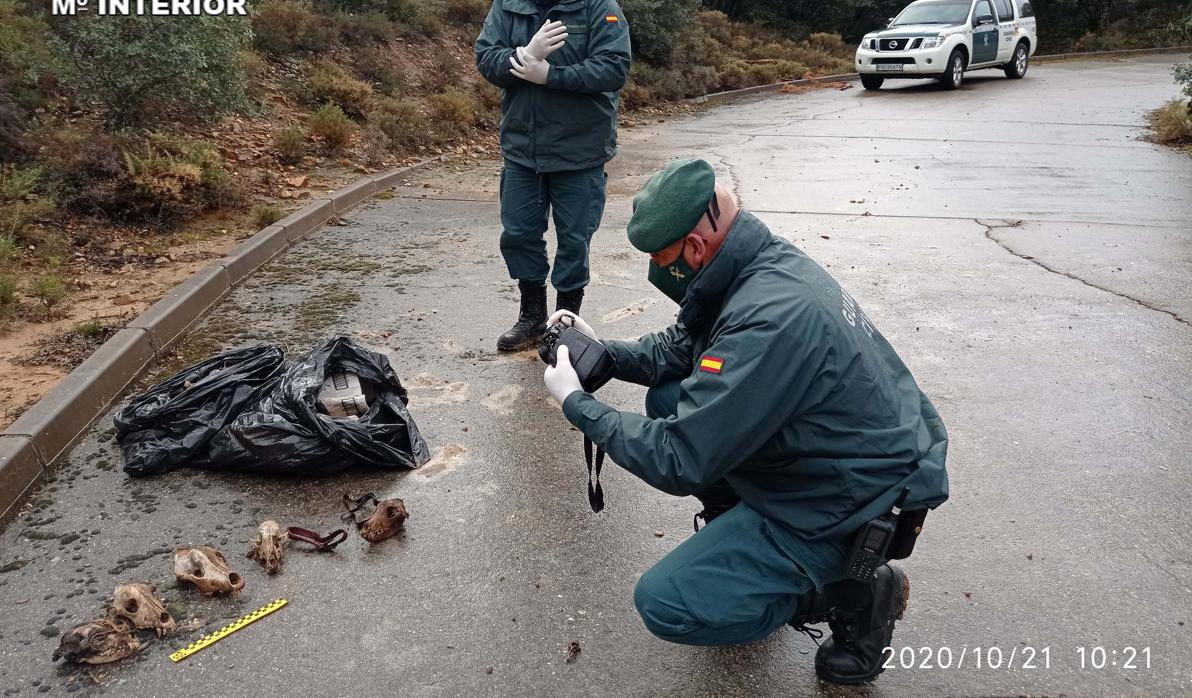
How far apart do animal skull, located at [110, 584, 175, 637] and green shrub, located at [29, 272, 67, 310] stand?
2.95 m

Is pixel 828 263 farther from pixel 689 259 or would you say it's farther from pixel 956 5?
pixel 956 5

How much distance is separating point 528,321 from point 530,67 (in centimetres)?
141

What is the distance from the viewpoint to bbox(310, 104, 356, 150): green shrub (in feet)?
32.0

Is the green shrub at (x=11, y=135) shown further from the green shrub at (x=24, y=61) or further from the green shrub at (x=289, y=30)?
the green shrub at (x=289, y=30)

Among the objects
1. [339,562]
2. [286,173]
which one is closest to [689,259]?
[339,562]

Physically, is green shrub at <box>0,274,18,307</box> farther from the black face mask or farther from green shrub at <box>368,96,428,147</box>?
green shrub at <box>368,96,428,147</box>

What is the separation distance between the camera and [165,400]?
3.91 m

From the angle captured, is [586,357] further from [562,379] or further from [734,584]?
[734,584]

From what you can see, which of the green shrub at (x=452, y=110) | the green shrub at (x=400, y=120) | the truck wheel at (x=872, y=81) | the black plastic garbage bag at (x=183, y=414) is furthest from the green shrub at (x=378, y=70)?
the truck wheel at (x=872, y=81)

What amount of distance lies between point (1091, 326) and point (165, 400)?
17.0ft

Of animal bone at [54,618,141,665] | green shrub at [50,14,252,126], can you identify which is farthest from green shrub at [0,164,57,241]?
animal bone at [54,618,141,665]

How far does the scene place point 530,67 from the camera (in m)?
4.72

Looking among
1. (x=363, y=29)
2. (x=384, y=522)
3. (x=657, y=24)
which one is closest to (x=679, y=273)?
(x=384, y=522)

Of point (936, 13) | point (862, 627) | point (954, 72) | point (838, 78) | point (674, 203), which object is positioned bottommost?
point (862, 627)
